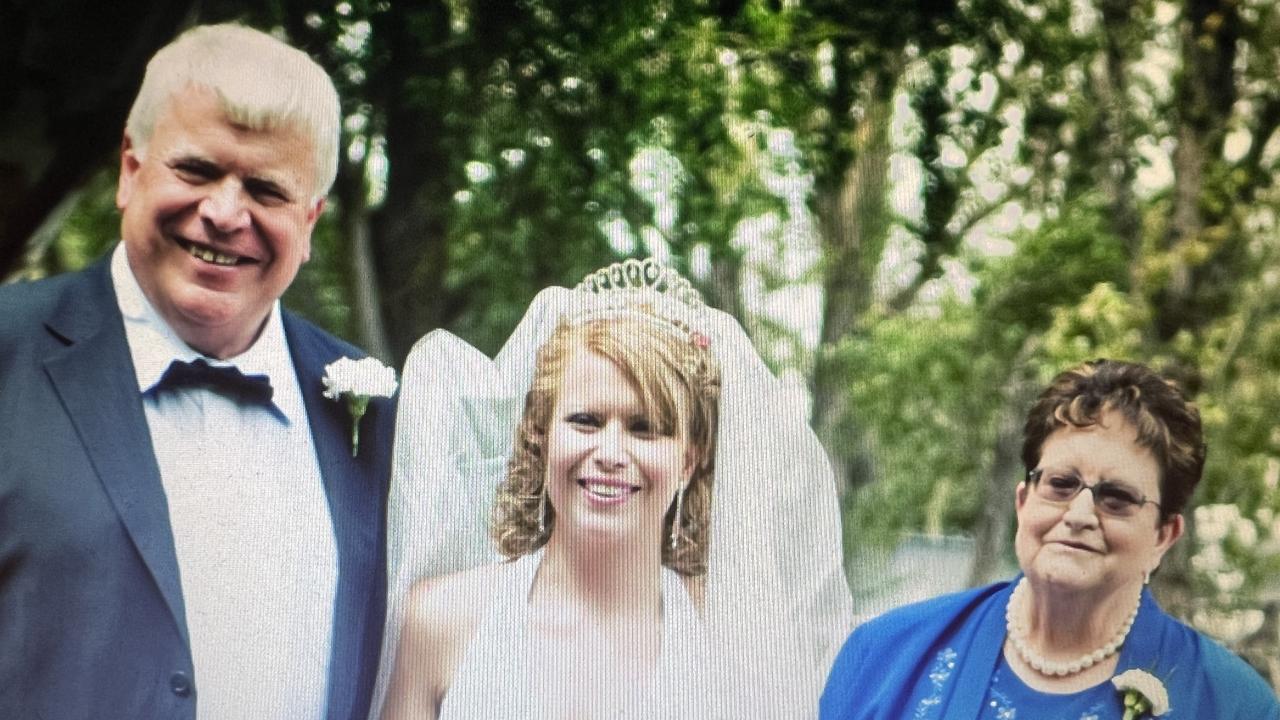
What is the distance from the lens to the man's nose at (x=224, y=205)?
268 cm

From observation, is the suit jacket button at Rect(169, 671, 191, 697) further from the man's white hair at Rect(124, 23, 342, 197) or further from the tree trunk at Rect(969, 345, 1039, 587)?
the tree trunk at Rect(969, 345, 1039, 587)

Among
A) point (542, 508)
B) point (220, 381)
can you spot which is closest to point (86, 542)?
point (220, 381)

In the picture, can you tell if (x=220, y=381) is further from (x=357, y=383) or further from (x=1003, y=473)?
(x=1003, y=473)

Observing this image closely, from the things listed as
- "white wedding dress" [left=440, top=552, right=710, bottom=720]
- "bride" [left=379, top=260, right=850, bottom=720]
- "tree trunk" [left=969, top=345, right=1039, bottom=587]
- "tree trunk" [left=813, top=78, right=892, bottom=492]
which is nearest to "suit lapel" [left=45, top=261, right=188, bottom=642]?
"bride" [left=379, top=260, right=850, bottom=720]

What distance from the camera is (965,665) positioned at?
2670mm

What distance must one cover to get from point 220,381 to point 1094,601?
5.57 ft

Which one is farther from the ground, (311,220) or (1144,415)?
(311,220)

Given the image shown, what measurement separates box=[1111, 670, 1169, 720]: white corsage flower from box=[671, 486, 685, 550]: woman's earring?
2.79 feet

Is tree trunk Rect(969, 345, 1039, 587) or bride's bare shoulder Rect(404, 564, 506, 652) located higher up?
tree trunk Rect(969, 345, 1039, 587)

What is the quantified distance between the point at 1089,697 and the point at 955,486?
1.57 ft

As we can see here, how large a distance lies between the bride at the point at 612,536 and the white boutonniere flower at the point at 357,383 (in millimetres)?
52

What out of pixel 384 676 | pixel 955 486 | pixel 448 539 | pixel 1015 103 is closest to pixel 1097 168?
pixel 1015 103

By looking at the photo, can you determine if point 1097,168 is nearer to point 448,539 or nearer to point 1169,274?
point 1169,274

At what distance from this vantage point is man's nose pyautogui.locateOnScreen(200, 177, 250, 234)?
106 inches
